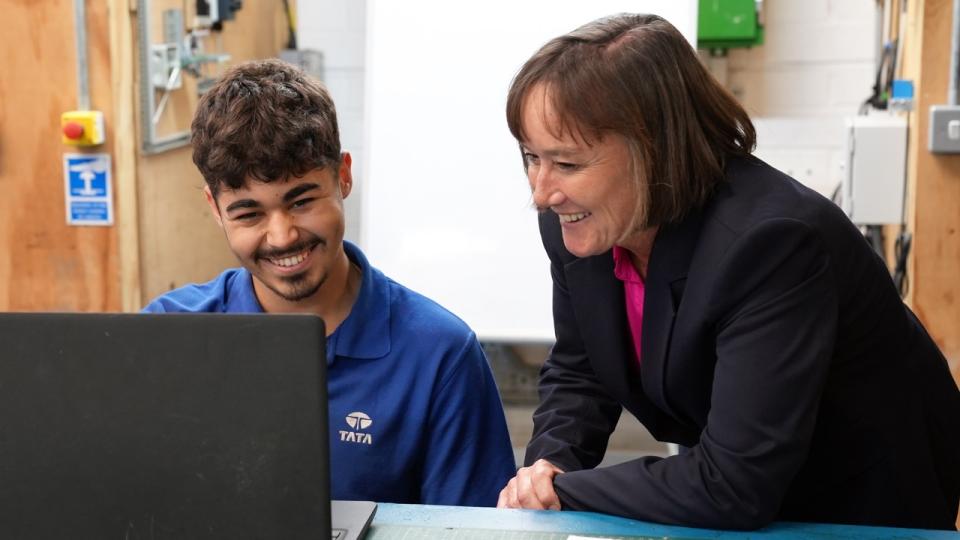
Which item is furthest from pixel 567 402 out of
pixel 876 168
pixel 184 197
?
pixel 184 197

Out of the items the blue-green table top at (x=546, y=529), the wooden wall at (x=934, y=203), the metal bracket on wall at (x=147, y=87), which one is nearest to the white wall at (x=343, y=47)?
the metal bracket on wall at (x=147, y=87)

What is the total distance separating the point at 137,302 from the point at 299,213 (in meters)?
1.44

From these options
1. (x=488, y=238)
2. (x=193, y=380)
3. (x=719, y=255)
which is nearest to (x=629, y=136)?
(x=719, y=255)

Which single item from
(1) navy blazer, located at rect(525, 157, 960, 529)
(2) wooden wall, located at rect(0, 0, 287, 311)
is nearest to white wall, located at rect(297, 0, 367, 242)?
(2) wooden wall, located at rect(0, 0, 287, 311)

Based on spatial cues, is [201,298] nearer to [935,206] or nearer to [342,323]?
[342,323]

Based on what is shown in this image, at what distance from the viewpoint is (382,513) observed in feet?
3.67

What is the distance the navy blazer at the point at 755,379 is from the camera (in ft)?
3.67

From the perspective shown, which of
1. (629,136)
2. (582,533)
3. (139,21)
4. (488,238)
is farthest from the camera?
(488,238)

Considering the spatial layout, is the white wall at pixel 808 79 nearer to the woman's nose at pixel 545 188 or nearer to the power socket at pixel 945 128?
the power socket at pixel 945 128

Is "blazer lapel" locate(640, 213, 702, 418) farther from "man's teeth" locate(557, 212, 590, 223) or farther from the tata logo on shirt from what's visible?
the tata logo on shirt

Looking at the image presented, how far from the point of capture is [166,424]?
793mm

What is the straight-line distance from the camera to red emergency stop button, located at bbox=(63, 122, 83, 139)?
98.7 inches

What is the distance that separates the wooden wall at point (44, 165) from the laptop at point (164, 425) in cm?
189

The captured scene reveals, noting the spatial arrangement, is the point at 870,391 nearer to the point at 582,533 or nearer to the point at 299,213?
the point at 582,533
